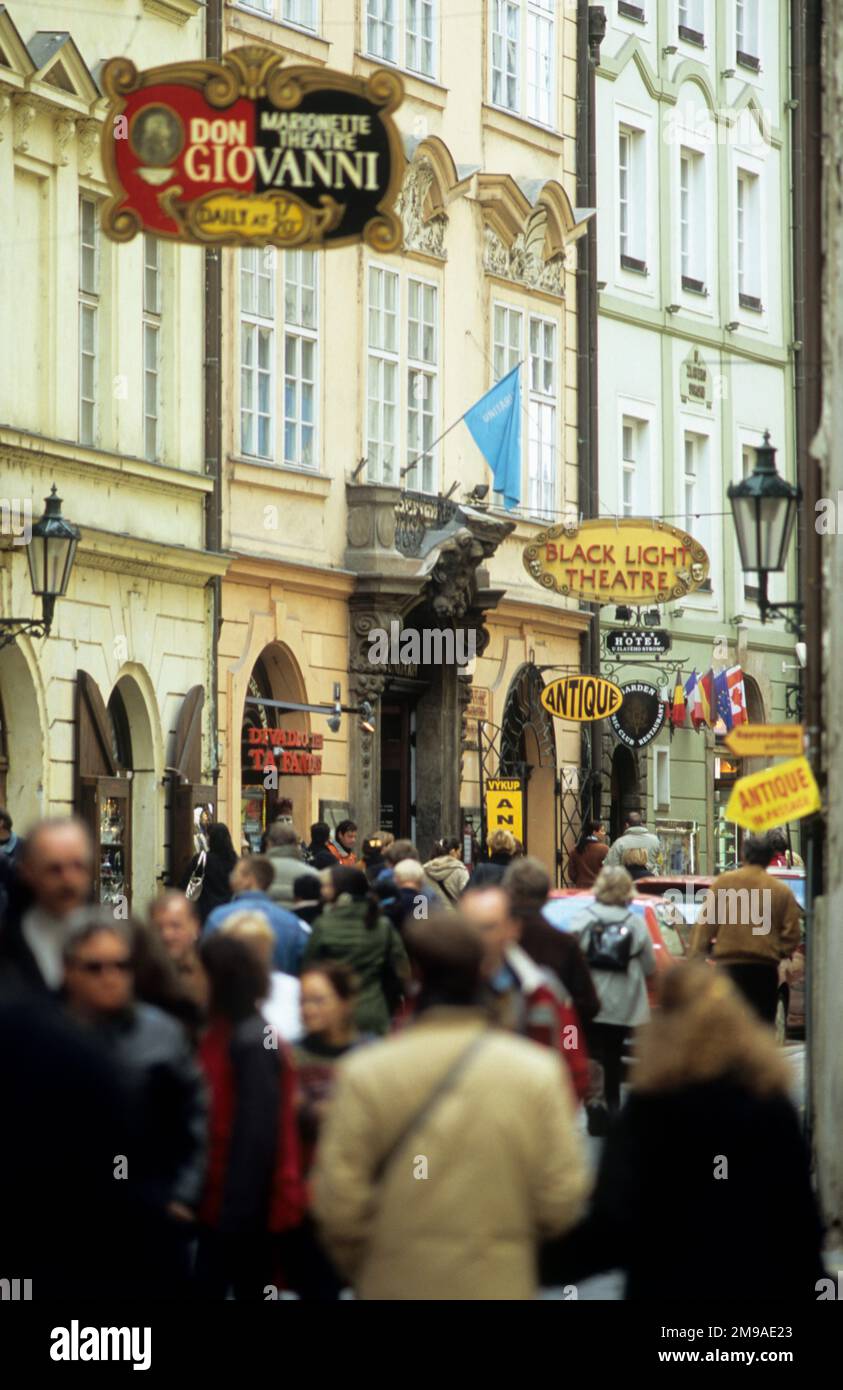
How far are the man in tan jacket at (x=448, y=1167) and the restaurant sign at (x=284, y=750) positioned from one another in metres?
22.8

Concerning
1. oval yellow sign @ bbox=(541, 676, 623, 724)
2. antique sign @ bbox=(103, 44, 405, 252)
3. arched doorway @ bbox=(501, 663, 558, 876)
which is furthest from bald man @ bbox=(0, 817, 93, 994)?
arched doorway @ bbox=(501, 663, 558, 876)

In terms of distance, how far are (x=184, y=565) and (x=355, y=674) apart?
3876 mm

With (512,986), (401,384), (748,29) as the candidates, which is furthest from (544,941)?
(748,29)

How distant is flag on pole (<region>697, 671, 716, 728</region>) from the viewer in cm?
4019

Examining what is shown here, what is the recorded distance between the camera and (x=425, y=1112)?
709 cm

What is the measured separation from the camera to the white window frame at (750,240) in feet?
140

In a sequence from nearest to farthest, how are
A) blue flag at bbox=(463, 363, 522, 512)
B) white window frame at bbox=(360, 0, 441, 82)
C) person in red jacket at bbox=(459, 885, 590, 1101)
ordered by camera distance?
person in red jacket at bbox=(459, 885, 590, 1101) → blue flag at bbox=(463, 363, 522, 512) → white window frame at bbox=(360, 0, 441, 82)

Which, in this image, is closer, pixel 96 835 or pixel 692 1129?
pixel 692 1129

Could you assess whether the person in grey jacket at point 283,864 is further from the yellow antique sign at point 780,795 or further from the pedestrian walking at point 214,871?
the pedestrian walking at point 214,871

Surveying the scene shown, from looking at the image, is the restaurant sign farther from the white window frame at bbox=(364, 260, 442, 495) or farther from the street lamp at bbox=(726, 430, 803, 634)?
the street lamp at bbox=(726, 430, 803, 634)

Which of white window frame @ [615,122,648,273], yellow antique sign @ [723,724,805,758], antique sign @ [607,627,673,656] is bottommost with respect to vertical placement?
yellow antique sign @ [723,724,805,758]

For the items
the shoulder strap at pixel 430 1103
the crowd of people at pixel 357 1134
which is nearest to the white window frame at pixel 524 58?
the crowd of people at pixel 357 1134
